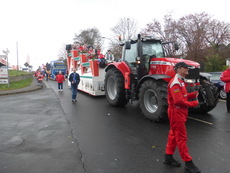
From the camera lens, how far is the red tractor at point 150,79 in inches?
212

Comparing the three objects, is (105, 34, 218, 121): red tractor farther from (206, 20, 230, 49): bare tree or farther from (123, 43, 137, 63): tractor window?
(206, 20, 230, 49): bare tree

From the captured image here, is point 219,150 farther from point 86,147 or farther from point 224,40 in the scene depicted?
point 224,40

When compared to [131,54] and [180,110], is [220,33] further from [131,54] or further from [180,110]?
[180,110]

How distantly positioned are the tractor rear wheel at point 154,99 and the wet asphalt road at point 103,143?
0.29 m

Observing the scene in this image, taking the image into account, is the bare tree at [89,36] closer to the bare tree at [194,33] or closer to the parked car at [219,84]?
the bare tree at [194,33]

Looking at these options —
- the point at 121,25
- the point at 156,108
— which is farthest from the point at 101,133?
the point at 121,25

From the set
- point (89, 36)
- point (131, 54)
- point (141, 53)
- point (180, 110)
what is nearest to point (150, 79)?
point (141, 53)

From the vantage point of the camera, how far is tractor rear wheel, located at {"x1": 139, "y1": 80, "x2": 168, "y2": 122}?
521 cm

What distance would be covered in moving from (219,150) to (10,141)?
14.6ft

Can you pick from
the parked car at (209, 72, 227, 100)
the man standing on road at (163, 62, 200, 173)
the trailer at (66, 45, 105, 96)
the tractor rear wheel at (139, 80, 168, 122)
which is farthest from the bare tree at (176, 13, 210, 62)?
the man standing on road at (163, 62, 200, 173)

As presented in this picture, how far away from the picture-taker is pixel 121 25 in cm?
4272

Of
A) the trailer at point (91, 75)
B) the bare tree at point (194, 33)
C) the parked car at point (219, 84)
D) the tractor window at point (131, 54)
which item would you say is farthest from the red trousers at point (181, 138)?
the bare tree at point (194, 33)

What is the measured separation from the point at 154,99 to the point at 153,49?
196 cm

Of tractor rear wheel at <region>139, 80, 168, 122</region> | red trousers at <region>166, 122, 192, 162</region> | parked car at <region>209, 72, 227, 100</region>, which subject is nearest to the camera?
red trousers at <region>166, 122, 192, 162</region>
